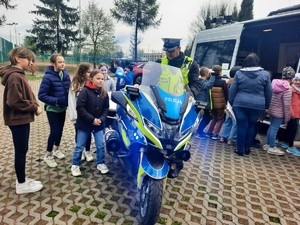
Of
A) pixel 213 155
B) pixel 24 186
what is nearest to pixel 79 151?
pixel 24 186

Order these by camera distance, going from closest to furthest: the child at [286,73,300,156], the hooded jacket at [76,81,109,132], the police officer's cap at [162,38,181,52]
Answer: the hooded jacket at [76,81,109,132] < the police officer's cap at [162,38,181,52] < the child at [286,73,300,156]

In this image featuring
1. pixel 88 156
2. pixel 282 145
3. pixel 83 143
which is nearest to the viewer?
pixel 83 143

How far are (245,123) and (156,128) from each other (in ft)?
9.81

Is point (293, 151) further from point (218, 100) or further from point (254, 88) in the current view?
point (218, 100)

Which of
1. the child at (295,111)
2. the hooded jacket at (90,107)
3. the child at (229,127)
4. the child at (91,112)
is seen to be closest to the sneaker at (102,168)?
the child at (91,112)

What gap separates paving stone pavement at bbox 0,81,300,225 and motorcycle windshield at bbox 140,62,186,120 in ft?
4.16

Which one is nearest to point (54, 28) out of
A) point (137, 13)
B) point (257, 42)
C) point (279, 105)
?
point (137, 13)

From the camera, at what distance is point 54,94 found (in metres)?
3.87

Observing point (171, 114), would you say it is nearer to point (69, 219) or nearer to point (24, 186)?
point (69, 219)

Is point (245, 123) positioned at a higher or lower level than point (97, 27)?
→ lower

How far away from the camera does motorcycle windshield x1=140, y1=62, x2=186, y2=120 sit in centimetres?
271

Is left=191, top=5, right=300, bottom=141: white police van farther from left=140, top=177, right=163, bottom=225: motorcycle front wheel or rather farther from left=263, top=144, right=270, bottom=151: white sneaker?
left=140, top=177, right=163, bottom=225: motorcycle front wheel

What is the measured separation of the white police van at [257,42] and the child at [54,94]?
4330mm

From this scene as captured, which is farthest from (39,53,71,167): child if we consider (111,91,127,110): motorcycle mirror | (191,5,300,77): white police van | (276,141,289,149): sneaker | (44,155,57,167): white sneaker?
(191,5,300,77): white police van
